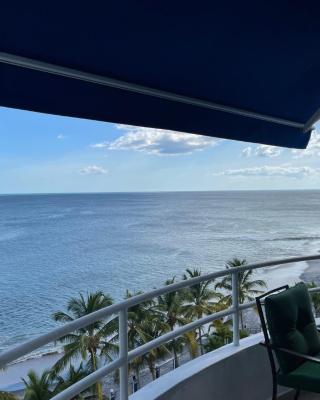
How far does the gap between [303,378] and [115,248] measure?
40599 millimetres

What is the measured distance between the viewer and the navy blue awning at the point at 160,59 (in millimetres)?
1295

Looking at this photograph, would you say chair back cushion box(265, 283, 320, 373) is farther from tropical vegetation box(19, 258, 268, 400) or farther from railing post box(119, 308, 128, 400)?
tropical vegetation box(19, 258, 268, 400)

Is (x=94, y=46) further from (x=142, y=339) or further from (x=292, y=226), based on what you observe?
(x=292, y=226)

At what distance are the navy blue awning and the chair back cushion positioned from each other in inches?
36.6

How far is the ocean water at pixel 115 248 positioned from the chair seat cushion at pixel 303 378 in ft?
81.5

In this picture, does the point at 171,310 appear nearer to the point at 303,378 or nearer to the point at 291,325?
the point at 291,325

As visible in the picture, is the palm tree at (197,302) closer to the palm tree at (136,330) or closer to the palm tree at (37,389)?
the palm tree at (136,330)

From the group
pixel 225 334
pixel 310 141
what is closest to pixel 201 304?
pixel 225 334

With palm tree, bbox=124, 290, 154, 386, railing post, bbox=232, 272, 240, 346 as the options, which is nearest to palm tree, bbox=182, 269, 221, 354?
palm tree, bbox=124, 290, 154, 386

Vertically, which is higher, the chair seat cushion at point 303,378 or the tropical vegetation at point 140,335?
the chair seat cushion at point 303,378

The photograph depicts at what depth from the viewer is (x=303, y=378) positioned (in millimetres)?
2070

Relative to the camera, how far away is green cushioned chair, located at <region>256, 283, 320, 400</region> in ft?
6.84

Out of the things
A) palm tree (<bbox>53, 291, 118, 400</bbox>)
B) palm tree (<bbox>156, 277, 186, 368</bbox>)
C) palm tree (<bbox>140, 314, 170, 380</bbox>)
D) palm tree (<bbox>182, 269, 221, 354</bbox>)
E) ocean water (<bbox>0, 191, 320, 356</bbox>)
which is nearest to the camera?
palm tree (<bbox>53, 291, 118, 400</bbox>)

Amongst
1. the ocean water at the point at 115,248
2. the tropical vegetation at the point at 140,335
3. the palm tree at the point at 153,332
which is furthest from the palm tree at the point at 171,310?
the ocean water at the point at 115,248
